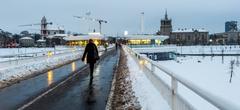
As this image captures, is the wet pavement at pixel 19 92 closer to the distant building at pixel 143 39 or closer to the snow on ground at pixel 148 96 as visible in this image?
the snow on ground at pixel 148 96

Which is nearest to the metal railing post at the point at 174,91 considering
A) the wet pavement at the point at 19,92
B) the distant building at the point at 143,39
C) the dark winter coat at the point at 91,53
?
the wet pavement at the point at 19,92

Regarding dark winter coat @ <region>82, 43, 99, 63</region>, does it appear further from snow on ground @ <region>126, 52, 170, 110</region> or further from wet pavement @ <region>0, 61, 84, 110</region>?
snow on ground @ <region>126, 52, 170, 110</region>

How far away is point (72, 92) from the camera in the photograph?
14.5m

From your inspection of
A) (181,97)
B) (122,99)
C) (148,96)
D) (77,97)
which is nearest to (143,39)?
(77,97)

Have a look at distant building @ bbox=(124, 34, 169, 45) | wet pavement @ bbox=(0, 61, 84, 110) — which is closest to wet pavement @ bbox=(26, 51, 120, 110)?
wet pavement @ bbox=(0, 61, 84, 110)

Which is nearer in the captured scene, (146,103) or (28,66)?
(146,103)

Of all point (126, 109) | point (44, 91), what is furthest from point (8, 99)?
point (126, 109)

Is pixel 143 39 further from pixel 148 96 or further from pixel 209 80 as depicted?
pixel 148 96

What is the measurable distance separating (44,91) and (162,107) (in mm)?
5894

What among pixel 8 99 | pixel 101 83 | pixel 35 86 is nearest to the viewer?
pixel 8 99

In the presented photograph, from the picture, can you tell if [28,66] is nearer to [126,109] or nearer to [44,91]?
[44,91]

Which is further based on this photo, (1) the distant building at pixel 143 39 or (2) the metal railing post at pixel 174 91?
(1) the distant building at pixel 143 39

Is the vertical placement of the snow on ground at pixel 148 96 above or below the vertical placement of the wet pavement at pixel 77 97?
above

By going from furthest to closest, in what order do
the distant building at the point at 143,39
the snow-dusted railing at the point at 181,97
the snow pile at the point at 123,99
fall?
the distant building at the point at 143,39, the snow pile at the point at 123,99, the snow-dusted railing at the point at 181,97
